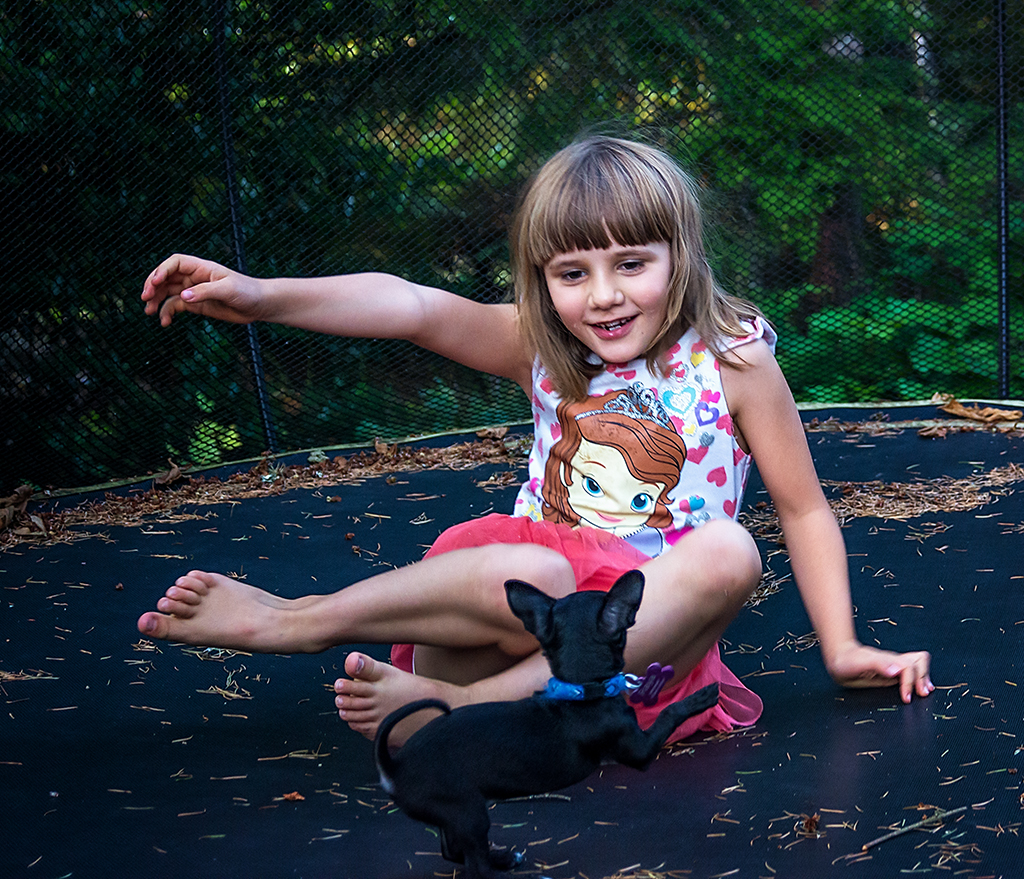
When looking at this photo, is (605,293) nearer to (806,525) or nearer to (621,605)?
(806,525)

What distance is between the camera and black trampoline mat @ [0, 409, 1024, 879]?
4.35ft

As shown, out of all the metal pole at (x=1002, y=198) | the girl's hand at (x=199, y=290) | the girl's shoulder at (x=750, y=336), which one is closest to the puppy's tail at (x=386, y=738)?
the girl's hand at (x=199, y=290)

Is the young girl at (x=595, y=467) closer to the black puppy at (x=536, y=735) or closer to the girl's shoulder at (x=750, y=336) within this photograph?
the girl's shoulder at (x=750, y=336)

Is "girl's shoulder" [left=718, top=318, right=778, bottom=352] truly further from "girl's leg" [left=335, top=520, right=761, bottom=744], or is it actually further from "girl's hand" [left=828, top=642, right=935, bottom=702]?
"girl's hand" [left=828, top=642, right=935, bottom=702]

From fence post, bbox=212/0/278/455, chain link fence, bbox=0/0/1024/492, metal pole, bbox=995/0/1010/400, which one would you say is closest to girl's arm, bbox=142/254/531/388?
chain link fence, bbox=0/0/1024/492

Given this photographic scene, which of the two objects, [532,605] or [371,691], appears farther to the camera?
[371,691]

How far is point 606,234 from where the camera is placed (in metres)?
1.77

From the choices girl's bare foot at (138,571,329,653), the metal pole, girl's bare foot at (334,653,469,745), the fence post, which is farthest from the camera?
the metal pole

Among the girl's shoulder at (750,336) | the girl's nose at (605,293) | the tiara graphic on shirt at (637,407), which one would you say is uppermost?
the girl's nose at (605,293)

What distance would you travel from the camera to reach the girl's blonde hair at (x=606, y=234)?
1.77 m

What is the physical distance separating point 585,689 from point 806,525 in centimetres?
70

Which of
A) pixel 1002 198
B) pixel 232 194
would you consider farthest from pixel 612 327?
pixel 1002 198

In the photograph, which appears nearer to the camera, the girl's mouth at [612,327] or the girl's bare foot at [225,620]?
the girl's bare foot at [225,620]

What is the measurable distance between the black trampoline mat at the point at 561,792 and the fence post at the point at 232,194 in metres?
1.54
